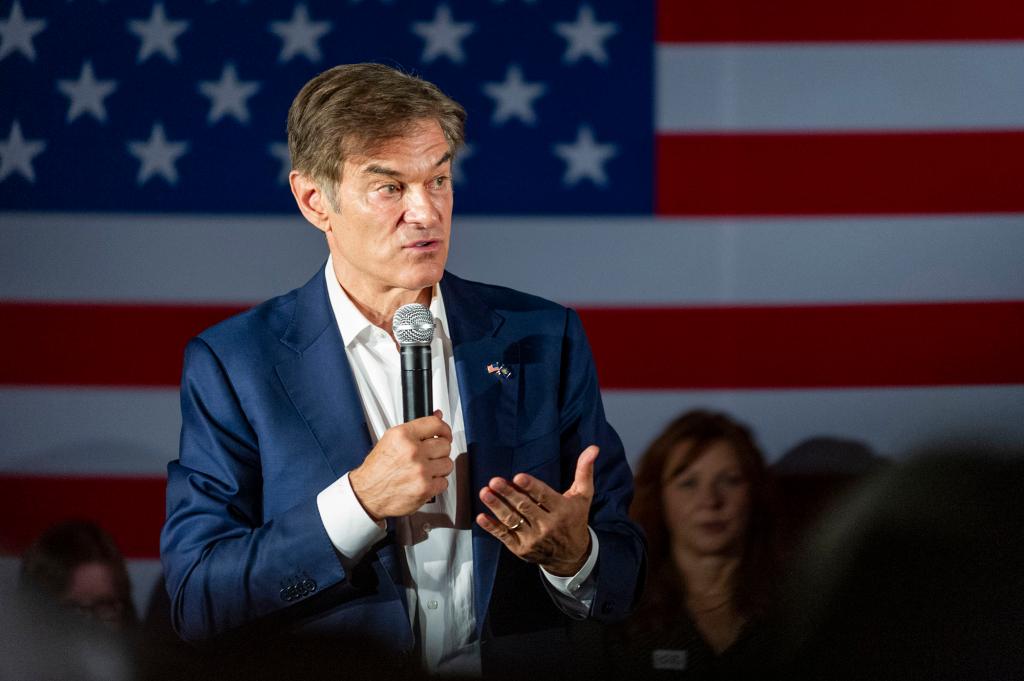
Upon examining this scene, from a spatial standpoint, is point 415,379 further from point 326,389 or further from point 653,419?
point 653,419

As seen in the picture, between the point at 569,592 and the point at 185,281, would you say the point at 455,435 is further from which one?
the point at 185,281

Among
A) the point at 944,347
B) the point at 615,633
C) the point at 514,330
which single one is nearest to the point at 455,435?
the point at 514,330

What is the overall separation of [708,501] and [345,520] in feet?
3.80

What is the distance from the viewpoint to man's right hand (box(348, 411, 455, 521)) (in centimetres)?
124

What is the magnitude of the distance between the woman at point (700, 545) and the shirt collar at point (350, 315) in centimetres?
93

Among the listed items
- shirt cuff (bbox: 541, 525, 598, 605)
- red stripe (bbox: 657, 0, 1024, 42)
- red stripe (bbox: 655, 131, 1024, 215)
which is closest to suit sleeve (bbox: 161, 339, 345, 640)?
shirt cuff (bbox: 541, 525, 598, 605)

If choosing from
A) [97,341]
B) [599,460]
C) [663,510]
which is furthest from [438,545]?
[97,341]

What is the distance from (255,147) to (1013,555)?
5.51 feet

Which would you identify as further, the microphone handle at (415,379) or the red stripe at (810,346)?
the red stripe at (810,346)

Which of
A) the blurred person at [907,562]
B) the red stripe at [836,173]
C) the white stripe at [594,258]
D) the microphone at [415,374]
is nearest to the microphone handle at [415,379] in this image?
the microphone at [415,374]

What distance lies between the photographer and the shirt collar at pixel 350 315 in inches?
58.0

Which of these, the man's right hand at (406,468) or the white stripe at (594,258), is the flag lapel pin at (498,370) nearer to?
the man's right hand at (406,468)

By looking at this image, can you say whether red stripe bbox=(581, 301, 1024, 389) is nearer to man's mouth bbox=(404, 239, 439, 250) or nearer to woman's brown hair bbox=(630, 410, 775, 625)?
woman's brown hair bbox=(630, 410, 775, 625)

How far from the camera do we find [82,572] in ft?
7.23
